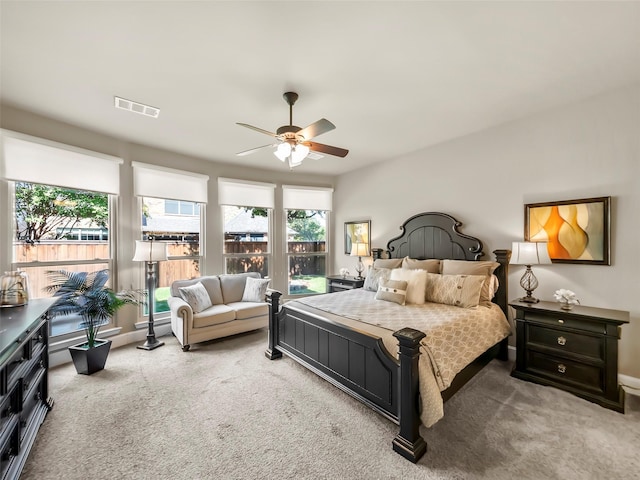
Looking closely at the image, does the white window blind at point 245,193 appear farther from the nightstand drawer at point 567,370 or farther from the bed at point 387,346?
the nightstand drawer at point 567,370

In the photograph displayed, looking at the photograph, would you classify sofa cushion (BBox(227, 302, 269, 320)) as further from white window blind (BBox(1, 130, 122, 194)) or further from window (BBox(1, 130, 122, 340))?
white window blind (BBox(1, 130, 122, 194))

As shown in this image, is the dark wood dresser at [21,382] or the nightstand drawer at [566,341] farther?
the nightstand drawer at [566,341]

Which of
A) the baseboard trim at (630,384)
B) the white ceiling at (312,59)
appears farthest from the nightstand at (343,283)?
the baseboard trim at (630,384)

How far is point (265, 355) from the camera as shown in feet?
11.0

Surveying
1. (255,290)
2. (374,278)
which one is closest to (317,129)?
(374,278)

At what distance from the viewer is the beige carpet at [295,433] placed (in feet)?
5.64

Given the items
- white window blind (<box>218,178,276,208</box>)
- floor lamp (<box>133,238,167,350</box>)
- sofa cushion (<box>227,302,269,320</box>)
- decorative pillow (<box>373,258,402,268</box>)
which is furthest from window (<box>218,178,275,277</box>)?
decorative pillow (<box>373,258,402,268</box>)

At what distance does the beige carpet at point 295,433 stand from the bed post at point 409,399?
3.0 inches

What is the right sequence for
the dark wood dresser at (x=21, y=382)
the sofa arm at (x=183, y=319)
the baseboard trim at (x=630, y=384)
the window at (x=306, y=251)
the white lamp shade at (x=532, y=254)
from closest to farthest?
the dark wood dresser at (x=21, y=382), the baseboard trim at (x=630, y=384), the white lamp shade at (x=532, y=254), the sofa arm at (x=183, y=319), the window at (x=306, y=251)

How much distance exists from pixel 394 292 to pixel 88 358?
3.34m

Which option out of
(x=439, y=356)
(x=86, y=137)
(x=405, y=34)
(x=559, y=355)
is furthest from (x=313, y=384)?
(x=86, y=137)

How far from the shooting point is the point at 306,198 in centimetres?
554

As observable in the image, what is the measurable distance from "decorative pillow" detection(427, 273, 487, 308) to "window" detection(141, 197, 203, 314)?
3.59 m

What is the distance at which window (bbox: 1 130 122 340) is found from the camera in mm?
2984
